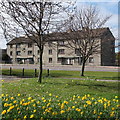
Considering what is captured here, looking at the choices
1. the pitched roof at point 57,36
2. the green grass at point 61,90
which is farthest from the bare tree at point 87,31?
the green grass at point 61,90

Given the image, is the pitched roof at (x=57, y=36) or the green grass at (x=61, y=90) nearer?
the green grass at (x=61, y=90)

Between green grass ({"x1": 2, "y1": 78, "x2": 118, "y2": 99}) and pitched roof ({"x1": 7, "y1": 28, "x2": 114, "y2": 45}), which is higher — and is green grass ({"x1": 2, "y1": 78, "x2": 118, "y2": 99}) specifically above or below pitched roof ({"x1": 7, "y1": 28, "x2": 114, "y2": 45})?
A: below

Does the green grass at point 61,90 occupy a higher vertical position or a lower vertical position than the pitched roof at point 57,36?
lower

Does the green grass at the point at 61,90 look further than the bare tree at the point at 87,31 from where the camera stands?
No

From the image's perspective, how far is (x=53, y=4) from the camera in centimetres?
823

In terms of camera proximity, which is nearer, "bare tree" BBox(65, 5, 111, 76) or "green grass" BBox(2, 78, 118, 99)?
"green grass" BBox(2, 78, 118, 99)

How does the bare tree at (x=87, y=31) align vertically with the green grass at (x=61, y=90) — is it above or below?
above

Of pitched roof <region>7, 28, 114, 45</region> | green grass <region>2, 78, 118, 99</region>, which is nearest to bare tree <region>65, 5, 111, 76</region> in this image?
pitched roof <region>7, 28, 114, 45</region>

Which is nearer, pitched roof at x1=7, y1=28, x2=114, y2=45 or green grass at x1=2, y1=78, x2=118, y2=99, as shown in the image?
green grass at x1=2, y1=78, x2=118, y2=99

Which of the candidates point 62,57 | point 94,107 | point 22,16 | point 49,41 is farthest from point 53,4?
point 62,57

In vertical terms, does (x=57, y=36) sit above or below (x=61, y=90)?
above

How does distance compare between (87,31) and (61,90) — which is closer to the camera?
(61,90)

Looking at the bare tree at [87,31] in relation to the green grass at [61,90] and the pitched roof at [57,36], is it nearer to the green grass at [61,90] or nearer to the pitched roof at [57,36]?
the pitched roof at [57,36]

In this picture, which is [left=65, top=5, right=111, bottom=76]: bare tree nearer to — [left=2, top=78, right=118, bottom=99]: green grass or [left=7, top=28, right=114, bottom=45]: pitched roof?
[left=7, top=28, right=114, bottom=45]: pitched roof
